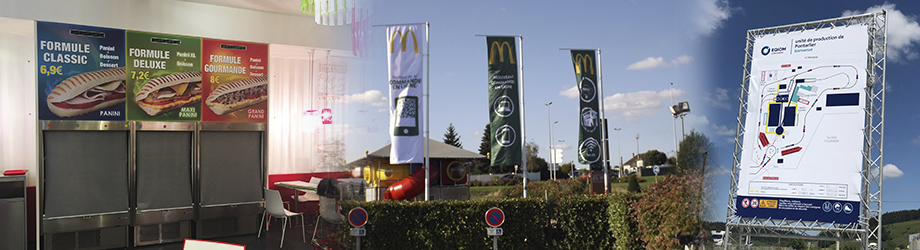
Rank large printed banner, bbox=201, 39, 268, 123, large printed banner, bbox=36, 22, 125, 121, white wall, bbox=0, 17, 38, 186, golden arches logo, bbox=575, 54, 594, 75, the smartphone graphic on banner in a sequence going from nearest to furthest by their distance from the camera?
large printed banner, bbox=36, 22, 125, 121
white wall, bbox=0, 17, 38, 186
large printed banner, bbox=201, 39, 268, 123
the smartphone graphic on banner
golden arches logo, bbox=575, 54, 594, 75

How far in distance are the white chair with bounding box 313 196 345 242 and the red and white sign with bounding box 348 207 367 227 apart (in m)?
0.22

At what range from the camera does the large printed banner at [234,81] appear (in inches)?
227

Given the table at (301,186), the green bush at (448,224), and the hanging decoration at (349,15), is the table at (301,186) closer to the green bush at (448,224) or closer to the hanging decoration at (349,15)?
the green bush at (448,224)

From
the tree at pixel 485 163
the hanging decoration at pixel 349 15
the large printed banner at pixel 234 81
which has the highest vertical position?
the hanging decoration at pixel 349 15

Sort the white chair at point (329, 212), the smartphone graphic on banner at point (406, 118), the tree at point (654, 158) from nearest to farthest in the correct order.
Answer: the white chair at point (329, 212), the smartphone graphic on banner at point (406, 118), the tree at point (654, 158)

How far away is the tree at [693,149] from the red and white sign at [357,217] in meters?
3.01

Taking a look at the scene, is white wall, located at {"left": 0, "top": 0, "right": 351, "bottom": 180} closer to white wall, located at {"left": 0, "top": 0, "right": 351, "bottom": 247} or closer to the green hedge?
white wall, located at {"left": 0, "top": 0, "right": 351, "bottom": 247}

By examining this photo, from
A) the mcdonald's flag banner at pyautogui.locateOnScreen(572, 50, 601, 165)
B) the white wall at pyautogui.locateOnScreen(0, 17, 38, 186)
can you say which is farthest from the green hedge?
the mcdonald's flag banner at pyautogui.locateOnScreen(572, 50, 601, 165)

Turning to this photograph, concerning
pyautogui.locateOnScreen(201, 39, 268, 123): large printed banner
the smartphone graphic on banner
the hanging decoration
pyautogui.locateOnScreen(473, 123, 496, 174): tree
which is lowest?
pyautogui.locateOnScreen(473, 123, 496, 174): tree

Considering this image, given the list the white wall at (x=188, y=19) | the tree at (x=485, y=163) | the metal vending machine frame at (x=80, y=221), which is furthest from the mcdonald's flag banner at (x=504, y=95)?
the tree at (x=485, y=163)

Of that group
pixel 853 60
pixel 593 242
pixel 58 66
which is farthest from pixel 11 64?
pixel 853 60

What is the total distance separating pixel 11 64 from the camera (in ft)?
18.6

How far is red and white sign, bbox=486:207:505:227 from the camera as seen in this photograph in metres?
4.88

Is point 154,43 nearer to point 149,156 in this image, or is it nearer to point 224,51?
point 224,51
